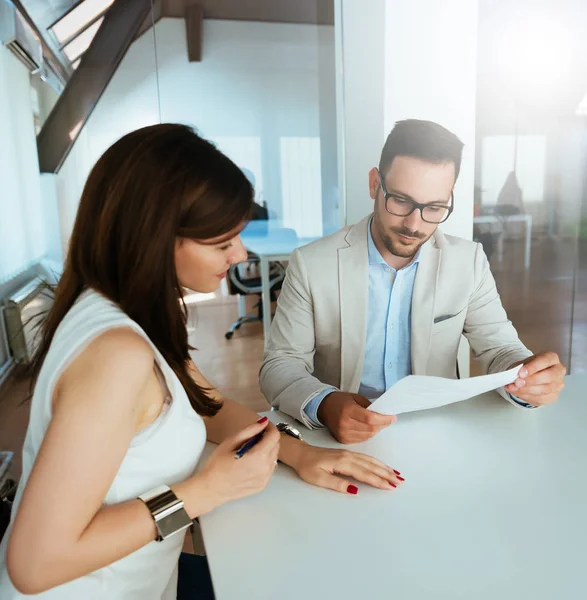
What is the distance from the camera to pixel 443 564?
0.68m

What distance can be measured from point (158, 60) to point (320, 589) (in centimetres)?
318

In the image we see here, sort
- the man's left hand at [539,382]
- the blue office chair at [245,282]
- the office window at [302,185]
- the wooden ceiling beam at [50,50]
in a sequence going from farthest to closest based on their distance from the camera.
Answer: the blue office chair at [245,282] → the office window at [302,185] → the wooden ceiling beam at [50,50] → the man's left hand at [539,382]

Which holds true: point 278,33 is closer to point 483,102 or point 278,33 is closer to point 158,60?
point 158,60

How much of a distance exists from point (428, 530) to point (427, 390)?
0.27 meters

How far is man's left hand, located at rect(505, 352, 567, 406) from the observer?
1.09 m

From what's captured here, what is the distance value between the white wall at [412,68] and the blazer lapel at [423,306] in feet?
3.30

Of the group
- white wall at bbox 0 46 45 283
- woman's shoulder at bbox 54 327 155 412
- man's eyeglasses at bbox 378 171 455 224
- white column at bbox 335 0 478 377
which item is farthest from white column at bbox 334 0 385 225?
white wall at bbox 0 46 45 283

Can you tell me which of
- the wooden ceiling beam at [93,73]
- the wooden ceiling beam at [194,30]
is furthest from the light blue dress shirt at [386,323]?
the wooden ceiling beam at [93,73]

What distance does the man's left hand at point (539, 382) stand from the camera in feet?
3.59

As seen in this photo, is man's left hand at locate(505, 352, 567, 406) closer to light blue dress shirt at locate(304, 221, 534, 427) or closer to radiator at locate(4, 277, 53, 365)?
light blue dress shirt at locate(304, 221, 534, 427)

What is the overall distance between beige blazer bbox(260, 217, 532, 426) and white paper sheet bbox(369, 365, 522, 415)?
511 mm

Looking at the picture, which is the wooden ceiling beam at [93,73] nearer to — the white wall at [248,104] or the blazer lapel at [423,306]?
the white wall at [248,104]

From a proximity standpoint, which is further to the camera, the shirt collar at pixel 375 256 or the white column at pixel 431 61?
the white column at pixel 431 61

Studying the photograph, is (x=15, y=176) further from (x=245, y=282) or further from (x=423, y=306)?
(x=423, y=306)
